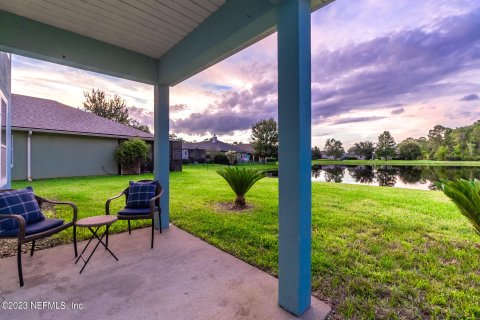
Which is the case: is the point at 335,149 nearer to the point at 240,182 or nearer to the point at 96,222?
the point at 240,182

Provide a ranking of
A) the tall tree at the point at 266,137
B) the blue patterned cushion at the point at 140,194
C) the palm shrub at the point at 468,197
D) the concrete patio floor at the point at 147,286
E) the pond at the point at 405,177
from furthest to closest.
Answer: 1. the tall tree at the point at 266,137
2. the pond at the point at 405,177
3. the blue patterned cushion at the point at 140,194
4. the palm shrub at the point at 468,197
5. the concrete patio floor at the point at 147,286

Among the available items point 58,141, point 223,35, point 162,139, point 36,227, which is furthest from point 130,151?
point 223,35

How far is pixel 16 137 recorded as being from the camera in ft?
32.5

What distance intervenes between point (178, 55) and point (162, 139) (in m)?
1.49

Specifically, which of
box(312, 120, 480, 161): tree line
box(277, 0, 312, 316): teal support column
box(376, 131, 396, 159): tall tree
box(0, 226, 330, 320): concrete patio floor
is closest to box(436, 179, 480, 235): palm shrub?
Result: box(0, 226, 330, 320): concrete patio floor

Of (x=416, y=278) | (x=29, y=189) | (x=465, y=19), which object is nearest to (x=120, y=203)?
(x=29, y=189)

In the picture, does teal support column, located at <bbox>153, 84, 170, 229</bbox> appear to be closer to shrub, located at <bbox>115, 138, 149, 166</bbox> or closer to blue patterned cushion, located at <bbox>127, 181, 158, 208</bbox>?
blue patterned cushion, located at <bbox>127, 181, 158, 208</bbox>

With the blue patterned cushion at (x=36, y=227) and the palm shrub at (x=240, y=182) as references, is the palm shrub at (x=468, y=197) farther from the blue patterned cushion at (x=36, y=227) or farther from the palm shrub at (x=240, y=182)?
the blue patterned cushion at (x=36, y=227)

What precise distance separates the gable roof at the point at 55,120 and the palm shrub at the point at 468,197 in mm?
14374

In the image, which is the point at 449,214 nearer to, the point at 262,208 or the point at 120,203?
the point at 262,208

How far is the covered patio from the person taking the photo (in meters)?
1.75

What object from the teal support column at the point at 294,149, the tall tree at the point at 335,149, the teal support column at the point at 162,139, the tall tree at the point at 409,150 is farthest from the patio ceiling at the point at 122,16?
the tall tree at the point at 335,149

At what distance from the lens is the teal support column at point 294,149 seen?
5.58ft

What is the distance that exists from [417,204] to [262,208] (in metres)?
4.42
